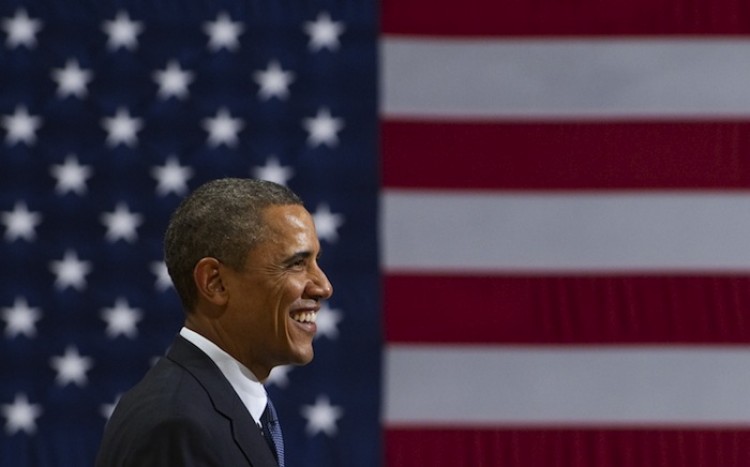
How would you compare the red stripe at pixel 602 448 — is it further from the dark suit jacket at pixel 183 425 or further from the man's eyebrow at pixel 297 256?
the dark suit jacket at pixel 183 425

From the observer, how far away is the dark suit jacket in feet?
5.13

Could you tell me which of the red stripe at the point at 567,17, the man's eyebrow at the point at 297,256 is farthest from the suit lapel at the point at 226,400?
the red stripe at the point at 567,17

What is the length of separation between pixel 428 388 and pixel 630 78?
112 centimetres

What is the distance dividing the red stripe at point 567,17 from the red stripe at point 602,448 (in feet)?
3.95

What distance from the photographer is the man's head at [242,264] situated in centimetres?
186

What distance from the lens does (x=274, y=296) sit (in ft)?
6.18

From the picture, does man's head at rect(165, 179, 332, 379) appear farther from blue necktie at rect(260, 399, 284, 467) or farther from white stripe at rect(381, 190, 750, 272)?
white stripe at rect(381, 190, 750, 272)

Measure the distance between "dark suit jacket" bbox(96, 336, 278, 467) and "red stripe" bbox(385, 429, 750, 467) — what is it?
196 centimetres

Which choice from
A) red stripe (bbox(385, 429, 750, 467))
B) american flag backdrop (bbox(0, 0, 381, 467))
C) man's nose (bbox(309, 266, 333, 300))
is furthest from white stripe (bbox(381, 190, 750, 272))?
man's nose (bbox(309, 266, 333, 300))

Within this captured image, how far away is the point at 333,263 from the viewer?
3699 mm

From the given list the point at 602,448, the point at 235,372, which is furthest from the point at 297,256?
the point at 602,448

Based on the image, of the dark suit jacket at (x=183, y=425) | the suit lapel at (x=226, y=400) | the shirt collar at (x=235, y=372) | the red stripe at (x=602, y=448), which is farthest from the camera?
the red stripe at (x=602, y=448)

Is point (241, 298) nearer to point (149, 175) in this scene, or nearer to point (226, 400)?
point (226, 400)

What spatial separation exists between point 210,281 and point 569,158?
203 centimetres
